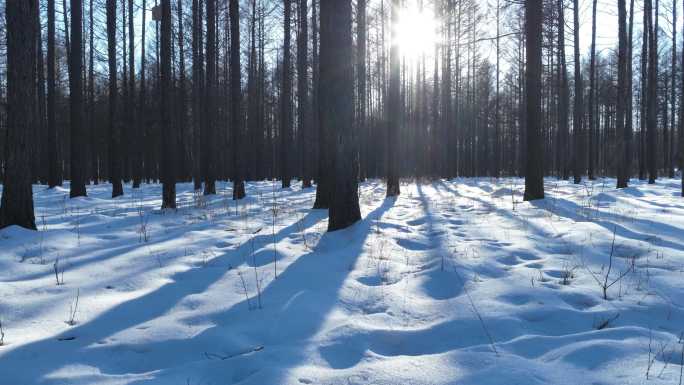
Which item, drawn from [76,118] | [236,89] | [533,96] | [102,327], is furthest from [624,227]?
[76,118]

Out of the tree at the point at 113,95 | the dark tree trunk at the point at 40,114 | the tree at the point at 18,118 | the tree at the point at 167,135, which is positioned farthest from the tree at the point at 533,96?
the dark tree trunk at the point at 40,114

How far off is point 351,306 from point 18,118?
18.9ft

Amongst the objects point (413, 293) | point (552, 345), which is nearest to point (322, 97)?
point (413, 293)

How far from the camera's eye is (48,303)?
3180mm

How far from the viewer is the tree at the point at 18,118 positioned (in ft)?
19.1

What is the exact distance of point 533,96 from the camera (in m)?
8.59

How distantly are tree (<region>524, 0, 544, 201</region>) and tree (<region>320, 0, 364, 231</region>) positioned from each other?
15.1 feet

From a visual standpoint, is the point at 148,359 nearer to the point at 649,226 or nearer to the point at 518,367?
the point at 518,367

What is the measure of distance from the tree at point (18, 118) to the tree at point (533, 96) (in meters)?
8.67

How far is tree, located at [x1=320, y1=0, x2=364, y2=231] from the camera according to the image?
5.76 metres

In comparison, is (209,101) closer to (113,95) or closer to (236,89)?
(236,89)

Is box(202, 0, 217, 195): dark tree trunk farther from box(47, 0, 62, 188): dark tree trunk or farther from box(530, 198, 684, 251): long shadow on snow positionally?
box(530, 198, 684, 251): long shadow on snow

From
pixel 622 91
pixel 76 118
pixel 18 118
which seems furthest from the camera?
pixel 622 91

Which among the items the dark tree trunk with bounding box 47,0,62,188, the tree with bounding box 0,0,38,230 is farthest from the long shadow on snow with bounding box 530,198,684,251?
the dark tree trunk with bounding box 47,0,62,188
